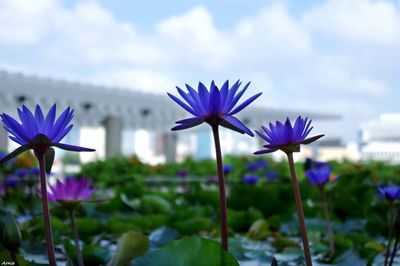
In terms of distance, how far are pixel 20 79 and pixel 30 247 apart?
8.10 meters

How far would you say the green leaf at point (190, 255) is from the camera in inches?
24.9

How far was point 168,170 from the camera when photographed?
6445mm

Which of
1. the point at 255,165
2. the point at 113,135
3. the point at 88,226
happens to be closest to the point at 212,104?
the point at 88,226

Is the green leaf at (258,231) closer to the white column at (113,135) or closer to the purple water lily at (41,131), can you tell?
the purple water lily at (41,131)

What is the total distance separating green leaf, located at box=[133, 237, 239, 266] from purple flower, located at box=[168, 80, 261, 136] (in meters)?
0.14

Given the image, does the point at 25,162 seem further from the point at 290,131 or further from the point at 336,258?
the point at 290,131

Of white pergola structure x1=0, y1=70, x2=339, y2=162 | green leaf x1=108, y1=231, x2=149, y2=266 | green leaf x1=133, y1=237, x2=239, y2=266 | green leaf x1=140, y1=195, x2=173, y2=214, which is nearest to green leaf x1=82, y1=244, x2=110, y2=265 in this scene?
green leaf x1=108, y1=231, x2=149, y2=266

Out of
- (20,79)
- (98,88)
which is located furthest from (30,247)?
(98,88)

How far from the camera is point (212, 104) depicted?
0.63 m

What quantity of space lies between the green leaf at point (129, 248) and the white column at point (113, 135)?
31.2 ft

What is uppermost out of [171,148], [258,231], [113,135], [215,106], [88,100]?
[88,100]

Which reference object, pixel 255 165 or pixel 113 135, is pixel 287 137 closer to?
pixel 255 165

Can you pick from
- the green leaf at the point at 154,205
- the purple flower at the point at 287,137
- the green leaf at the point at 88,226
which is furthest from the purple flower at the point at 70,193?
the green leaf at the point at 154,205

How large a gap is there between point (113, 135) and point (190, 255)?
10468mm
